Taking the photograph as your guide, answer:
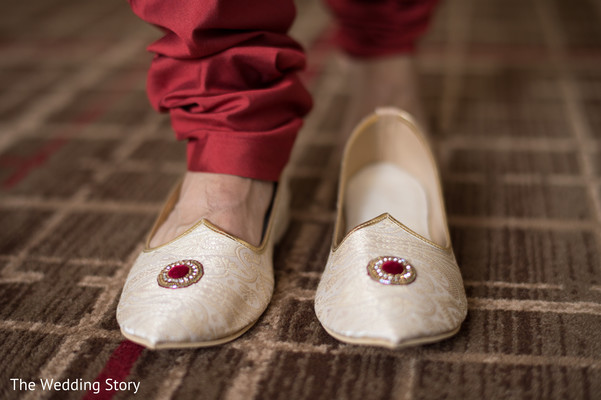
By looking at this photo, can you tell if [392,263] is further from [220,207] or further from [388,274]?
[220,207]

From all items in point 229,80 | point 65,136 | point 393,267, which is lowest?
point 65,136

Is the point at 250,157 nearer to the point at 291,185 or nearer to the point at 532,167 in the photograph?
the point at 291,185

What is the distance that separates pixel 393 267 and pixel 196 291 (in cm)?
17

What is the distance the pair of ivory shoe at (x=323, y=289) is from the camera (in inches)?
17.1

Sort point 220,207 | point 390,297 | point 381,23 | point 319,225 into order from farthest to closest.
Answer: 1. point 381,23
2. point 319,225
3. point 220,207
4. point 390,297

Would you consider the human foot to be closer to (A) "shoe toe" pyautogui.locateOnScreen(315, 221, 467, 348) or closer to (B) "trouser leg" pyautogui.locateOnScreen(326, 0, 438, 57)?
(A) "shoe toe" pyautogui.locateOnScreen(315, 221, 467, 348)

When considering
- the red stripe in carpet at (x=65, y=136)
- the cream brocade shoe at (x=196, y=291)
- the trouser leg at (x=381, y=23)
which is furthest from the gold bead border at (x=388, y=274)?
the red stripe in carpet at (x=65, y=136)

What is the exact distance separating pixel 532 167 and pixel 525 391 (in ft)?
1.48

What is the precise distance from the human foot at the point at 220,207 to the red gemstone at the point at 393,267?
5.9 inches

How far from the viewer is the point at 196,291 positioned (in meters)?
0.46

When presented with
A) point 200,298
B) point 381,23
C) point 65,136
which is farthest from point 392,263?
point 65,136

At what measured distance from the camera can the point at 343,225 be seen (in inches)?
24.0

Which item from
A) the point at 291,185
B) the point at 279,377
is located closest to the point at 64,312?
the point at 279,377

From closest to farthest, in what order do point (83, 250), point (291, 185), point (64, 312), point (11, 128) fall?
point (64, 312)
point (83, 250)
point (291, 185)
point (11, 128)
